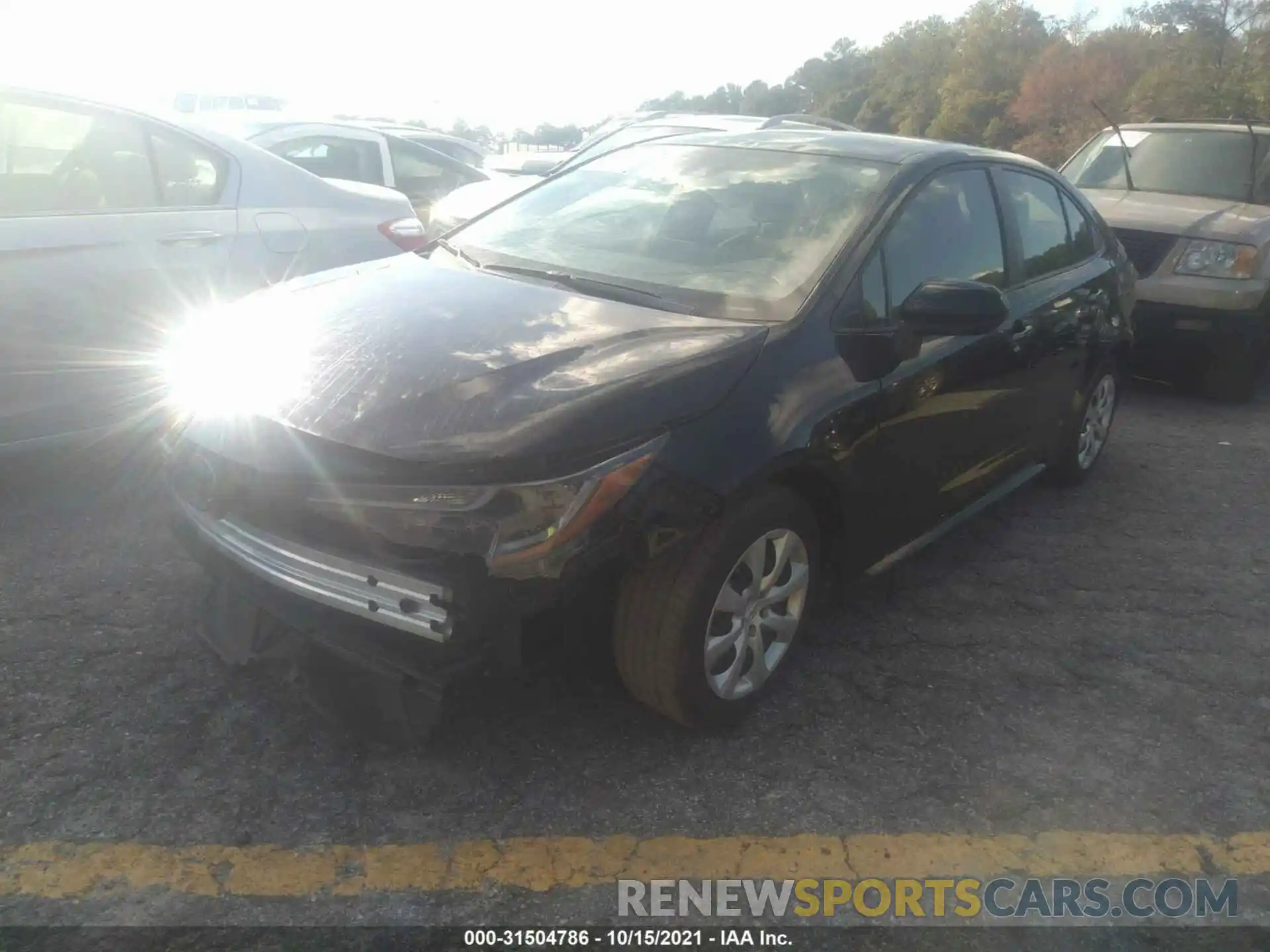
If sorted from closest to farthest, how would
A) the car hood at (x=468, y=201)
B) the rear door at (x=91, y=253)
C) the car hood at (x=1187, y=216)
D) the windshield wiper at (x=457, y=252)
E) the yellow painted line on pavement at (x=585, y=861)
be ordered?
the yellow painted line on pavement at (x=585, y=861)
the windshield wiper at (x=457, y=252)
the rear door at (x=91, y=253)
the car hood at (x=1187, y=216)
the car hood at (x=468, y=201)

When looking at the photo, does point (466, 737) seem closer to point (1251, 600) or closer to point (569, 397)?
point (569, 397)

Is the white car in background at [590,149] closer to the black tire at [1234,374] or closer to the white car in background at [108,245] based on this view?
the white car in background at [108,245]

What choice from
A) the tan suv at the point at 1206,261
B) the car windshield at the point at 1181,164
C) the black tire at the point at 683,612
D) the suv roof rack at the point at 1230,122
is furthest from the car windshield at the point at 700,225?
the suv roof rack at the point at 1230,122

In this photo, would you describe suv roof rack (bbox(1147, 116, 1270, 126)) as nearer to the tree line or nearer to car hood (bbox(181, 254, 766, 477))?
the tree line

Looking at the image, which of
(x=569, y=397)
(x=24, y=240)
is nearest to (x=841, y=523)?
(x=569, y=397)

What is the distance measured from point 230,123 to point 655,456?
7.05 meters

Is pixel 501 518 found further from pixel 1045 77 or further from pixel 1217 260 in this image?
pixel 1045 77

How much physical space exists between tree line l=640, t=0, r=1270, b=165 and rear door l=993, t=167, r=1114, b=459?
627 centimetres

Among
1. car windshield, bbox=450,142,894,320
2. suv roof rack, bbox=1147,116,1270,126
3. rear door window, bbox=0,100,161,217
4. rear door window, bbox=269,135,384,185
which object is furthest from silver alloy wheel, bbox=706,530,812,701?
suv roof rack, bbox=1147,116,1270,126

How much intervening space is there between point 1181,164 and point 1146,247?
4.74 feet

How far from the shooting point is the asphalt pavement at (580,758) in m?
2.34

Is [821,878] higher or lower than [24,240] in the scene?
lower

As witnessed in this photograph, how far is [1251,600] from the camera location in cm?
396

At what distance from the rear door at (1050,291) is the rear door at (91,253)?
3.30 m
